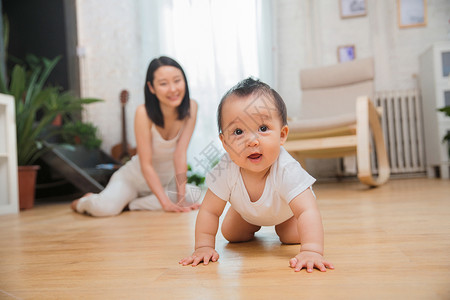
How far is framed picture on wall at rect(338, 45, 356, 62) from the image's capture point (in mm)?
3438

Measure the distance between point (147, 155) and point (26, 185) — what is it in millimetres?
1137

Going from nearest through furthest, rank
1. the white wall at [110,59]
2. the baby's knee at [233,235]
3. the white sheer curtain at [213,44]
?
1. the baby's knee at [233,235]
2. the white sheer curtain at [213,44]
3. the white wall at [110,59]

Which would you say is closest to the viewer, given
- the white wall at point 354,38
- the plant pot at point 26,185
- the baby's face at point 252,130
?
the baby's face at point 252,130

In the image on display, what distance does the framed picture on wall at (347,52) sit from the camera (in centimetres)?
344

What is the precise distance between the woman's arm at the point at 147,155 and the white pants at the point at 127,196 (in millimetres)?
101

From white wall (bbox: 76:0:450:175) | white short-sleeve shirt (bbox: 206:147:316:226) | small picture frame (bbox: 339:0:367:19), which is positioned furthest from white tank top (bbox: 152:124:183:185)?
small picture frame (bbox: 339:0:367:19)

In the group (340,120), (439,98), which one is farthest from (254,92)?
(439,98)

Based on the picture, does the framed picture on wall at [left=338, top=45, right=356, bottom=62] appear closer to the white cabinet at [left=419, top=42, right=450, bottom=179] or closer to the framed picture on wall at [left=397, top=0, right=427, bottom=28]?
the framed picture on wall at [left=397, top=0, right=427, bottom=28]

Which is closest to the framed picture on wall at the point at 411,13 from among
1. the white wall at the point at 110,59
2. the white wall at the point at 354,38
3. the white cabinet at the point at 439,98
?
the white wall at the point at 354,38

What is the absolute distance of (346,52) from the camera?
11.3ft

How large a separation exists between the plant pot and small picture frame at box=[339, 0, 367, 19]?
9.35 feet

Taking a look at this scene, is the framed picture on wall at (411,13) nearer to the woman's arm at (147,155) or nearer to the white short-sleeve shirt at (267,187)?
the woman's arm at (147,155)

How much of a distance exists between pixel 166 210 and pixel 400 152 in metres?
2.28

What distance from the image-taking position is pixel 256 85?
0.79 metres
